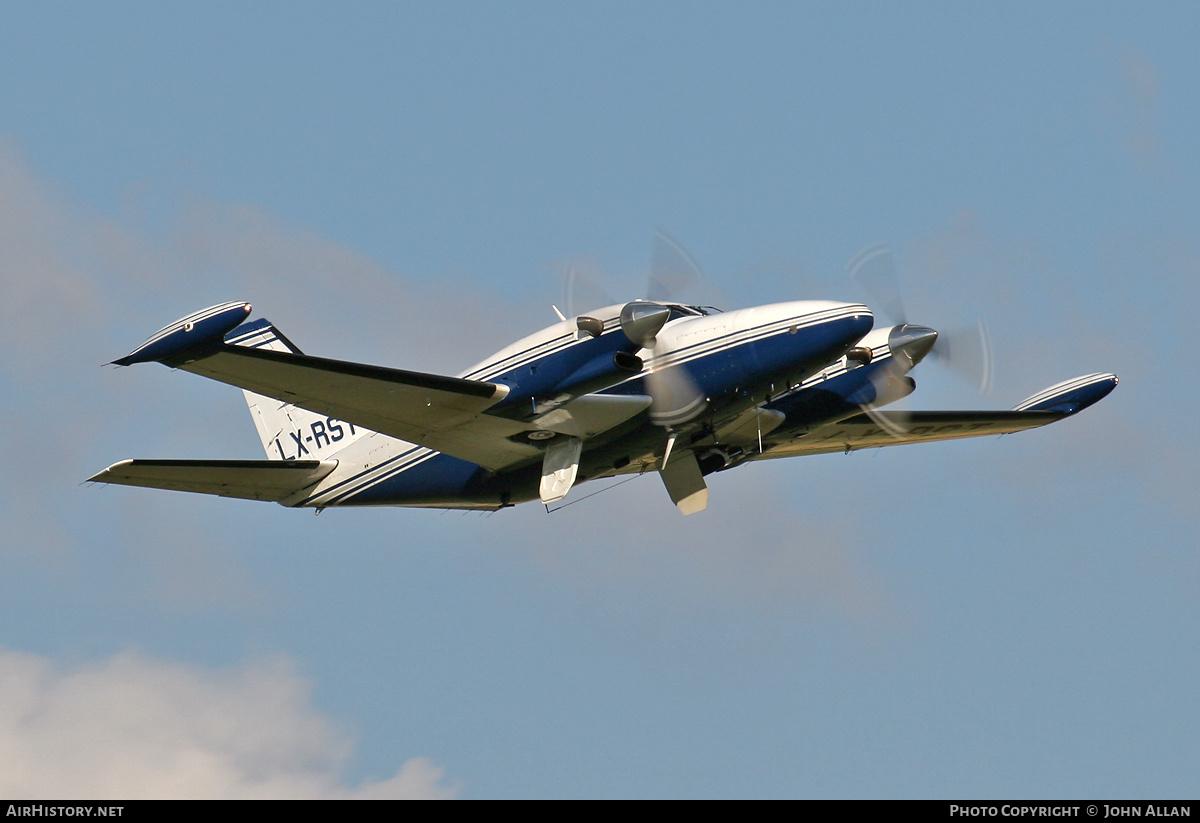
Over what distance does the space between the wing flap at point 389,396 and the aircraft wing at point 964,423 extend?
27.6 ft

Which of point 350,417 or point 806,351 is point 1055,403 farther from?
point 350,417

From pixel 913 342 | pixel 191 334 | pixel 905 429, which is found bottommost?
pixel 905 429

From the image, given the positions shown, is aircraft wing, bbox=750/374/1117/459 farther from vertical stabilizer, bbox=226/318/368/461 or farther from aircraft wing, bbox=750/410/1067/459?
vertical stabilizer, bbox=226/318/368/461

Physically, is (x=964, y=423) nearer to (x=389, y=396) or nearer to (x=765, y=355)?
(x=765, y=355)

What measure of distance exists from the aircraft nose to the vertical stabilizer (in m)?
11.7

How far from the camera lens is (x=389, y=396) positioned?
26547mm

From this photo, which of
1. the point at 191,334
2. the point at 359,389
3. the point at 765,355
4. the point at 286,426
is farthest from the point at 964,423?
the point at 191,334

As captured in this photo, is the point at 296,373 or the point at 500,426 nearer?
the point at 296,373

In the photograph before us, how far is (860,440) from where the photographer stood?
112 feet

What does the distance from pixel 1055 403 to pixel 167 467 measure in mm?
20617

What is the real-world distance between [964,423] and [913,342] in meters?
5.33

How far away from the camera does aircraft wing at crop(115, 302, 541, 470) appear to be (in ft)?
74.2

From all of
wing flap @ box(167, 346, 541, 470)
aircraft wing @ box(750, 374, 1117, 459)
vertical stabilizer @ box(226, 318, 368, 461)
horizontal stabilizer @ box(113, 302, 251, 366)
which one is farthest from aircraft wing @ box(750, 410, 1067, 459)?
horizontal stabilizer @ box(113, 302, 251, 366)
